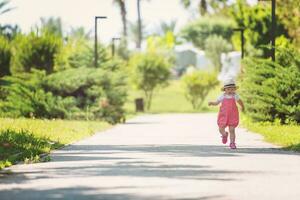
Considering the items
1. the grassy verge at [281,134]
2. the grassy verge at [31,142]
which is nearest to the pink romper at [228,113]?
the grassy verge at [281,134]

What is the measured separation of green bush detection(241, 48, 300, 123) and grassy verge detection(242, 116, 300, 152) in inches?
25.5

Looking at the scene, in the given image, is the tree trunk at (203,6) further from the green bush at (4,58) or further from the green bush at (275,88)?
the green bush at (275,88)

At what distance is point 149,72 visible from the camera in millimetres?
67812

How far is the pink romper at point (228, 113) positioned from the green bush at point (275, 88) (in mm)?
8752

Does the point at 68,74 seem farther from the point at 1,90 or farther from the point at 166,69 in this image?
the point at 166,69

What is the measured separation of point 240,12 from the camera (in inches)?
2414

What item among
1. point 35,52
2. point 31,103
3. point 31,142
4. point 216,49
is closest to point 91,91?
point 31,103

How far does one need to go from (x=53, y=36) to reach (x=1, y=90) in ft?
16.9

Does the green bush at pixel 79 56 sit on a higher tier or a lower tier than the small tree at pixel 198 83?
higher

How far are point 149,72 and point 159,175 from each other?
2227 inches

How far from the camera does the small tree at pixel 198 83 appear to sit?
66812mm

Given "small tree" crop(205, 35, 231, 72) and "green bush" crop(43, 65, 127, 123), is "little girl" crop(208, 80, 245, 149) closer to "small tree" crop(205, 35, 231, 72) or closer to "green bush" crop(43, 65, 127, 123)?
"green bush" crop(43, 65, 127, 123)

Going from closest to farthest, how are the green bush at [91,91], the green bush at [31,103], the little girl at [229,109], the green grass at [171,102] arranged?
the little girl at [229,109]
the green bush at [31,103]
the green bush at [91,91]
the green grass at [171,102]

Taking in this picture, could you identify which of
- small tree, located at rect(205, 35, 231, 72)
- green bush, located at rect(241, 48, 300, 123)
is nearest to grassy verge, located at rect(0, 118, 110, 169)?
green bush, located at rect(241, 48, 300, 123)
